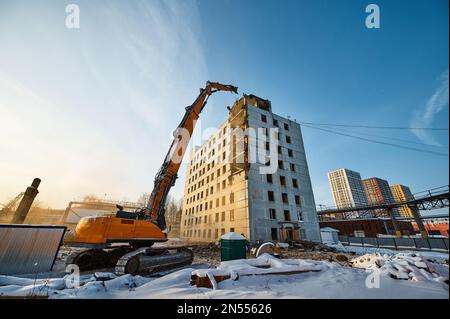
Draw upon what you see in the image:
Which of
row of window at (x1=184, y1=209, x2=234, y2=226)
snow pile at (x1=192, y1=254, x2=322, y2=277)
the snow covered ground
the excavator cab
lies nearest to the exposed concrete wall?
row of window at (x1=184, y1=209, x2=234, y2=226)

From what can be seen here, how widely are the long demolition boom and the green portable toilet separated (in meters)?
3.77

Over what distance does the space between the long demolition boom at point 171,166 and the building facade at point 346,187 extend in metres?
103

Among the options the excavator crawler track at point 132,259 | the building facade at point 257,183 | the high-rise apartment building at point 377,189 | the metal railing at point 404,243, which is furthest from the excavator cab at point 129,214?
the high-rise apartment building at point 377,189

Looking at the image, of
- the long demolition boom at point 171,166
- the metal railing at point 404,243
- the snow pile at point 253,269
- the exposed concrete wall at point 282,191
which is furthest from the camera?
the exposed concrete wall at point 282,191

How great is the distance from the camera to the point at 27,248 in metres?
8.03

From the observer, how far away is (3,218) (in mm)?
20531

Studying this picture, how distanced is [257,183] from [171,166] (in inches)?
560

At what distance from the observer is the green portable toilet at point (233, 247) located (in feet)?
→ 28.8

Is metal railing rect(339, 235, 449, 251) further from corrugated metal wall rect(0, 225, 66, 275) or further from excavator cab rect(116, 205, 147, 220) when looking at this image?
corrugated metal wall rect(0, 225, 66, 275)

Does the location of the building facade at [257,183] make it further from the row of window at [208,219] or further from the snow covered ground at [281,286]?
the snow covered ground at [281,286]

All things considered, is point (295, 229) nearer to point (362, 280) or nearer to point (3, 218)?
point (362, 280)

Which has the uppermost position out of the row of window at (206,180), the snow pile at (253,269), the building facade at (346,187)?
the building facade at (346,187)

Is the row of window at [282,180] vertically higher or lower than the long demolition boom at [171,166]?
higher
